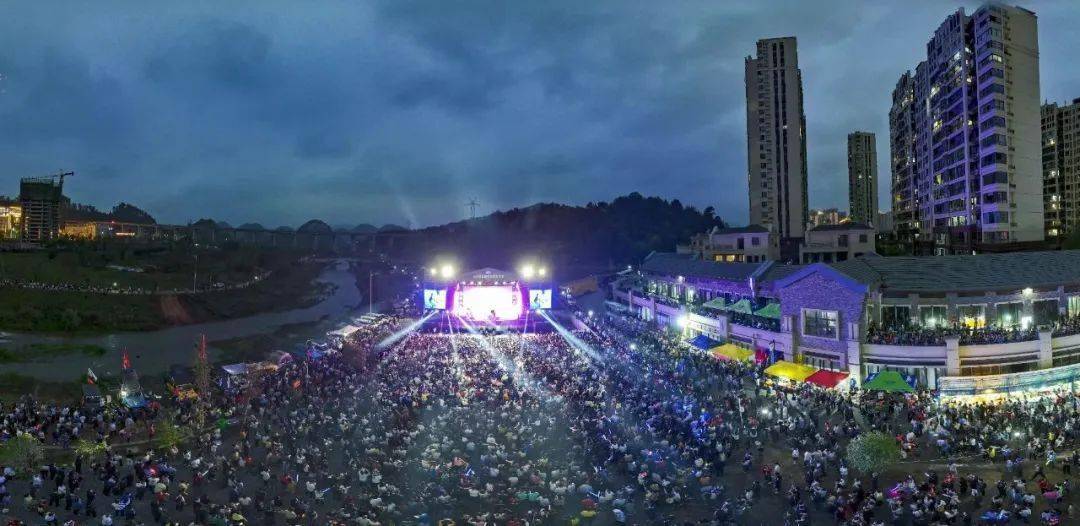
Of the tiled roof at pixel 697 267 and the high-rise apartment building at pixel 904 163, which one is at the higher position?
the high-rise apartment building at pixel 904 163

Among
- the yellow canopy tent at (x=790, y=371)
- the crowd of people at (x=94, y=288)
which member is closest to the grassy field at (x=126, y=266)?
the crowd of people at (x=94, y=288)

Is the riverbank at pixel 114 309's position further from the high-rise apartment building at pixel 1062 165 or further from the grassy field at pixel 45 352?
the high-rise apartment building at pixel 1062 165

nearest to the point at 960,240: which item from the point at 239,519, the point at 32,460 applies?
the point at 239,519

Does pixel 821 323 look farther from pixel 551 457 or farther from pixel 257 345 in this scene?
pixel 257 345

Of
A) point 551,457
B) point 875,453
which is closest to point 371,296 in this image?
point 551,457

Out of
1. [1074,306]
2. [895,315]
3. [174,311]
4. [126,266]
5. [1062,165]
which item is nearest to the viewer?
[895,315]

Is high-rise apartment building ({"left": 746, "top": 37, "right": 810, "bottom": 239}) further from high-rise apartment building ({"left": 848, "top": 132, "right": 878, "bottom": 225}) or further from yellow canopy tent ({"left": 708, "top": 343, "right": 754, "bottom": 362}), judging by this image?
high-rise apartment building ({"left": 848, "top": 132, "right": 878, "bottom": 225})
